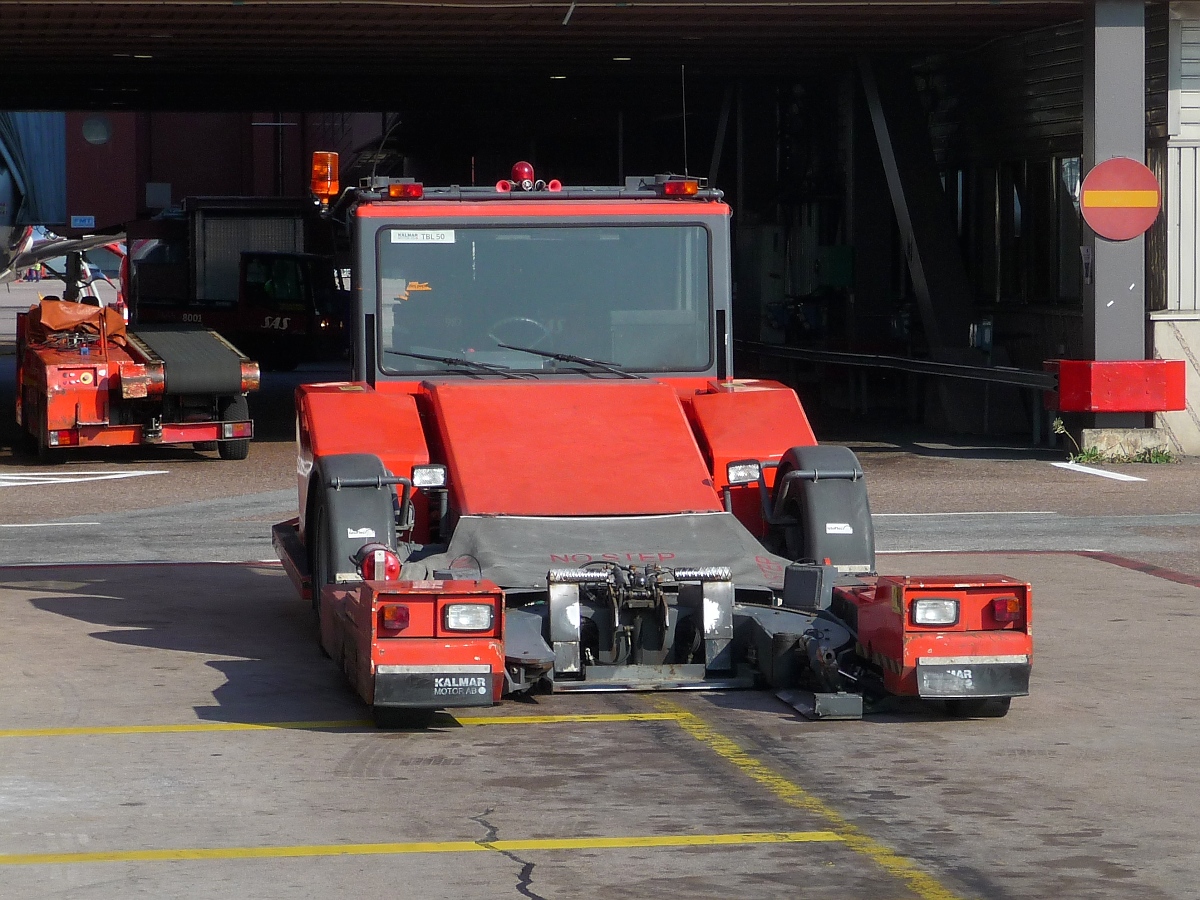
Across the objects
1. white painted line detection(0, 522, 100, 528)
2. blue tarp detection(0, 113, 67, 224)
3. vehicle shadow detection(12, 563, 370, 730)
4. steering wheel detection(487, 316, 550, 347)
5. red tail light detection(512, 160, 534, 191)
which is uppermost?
blue tarp detection(0, 113, 67, 224)

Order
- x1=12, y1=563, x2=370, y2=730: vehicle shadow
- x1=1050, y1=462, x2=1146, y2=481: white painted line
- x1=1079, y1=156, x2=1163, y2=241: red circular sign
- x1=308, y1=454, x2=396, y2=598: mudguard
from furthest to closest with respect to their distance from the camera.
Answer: x1=1079, y1=156, x2=1163, y2=241: red circular sign, x1=1050, y1=462, x2=1146, y2=481: white painted line, x1=308, y1=454, x2=396, y2=598: mudguard, x1=12, y1=563, x2=370, y2=730: vehicle shadow

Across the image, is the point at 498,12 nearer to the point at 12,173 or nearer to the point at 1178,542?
the point at 1178,542

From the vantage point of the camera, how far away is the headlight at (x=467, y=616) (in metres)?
7.13

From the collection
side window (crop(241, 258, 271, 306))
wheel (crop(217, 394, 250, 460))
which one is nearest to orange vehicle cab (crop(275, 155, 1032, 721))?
wheel (crop(217, 394, 250, 460))

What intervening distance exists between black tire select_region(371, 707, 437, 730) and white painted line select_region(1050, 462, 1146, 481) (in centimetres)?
1142

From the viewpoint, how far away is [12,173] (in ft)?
120

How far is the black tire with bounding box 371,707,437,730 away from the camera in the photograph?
7.41 metres

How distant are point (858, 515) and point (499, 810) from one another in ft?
9.68

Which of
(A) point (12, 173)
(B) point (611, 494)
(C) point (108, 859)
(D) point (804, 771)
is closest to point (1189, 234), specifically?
(B) point (611, 494)

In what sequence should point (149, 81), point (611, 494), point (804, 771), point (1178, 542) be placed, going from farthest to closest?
point (149, 81), point (1178, 542), point (611, 494), point (804, 771)

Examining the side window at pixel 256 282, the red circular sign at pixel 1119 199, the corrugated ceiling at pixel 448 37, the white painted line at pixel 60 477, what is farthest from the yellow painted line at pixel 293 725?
the side window at pixel 256 282

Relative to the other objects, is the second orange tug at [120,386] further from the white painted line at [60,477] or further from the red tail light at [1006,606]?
the red tail light at [1006,606]

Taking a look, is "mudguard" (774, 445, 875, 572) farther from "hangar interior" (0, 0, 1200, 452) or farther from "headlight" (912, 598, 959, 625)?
"hangar interior" (0, 0, 1200, 452)

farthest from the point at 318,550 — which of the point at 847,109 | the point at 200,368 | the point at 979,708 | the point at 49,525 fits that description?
the point at 847,109
